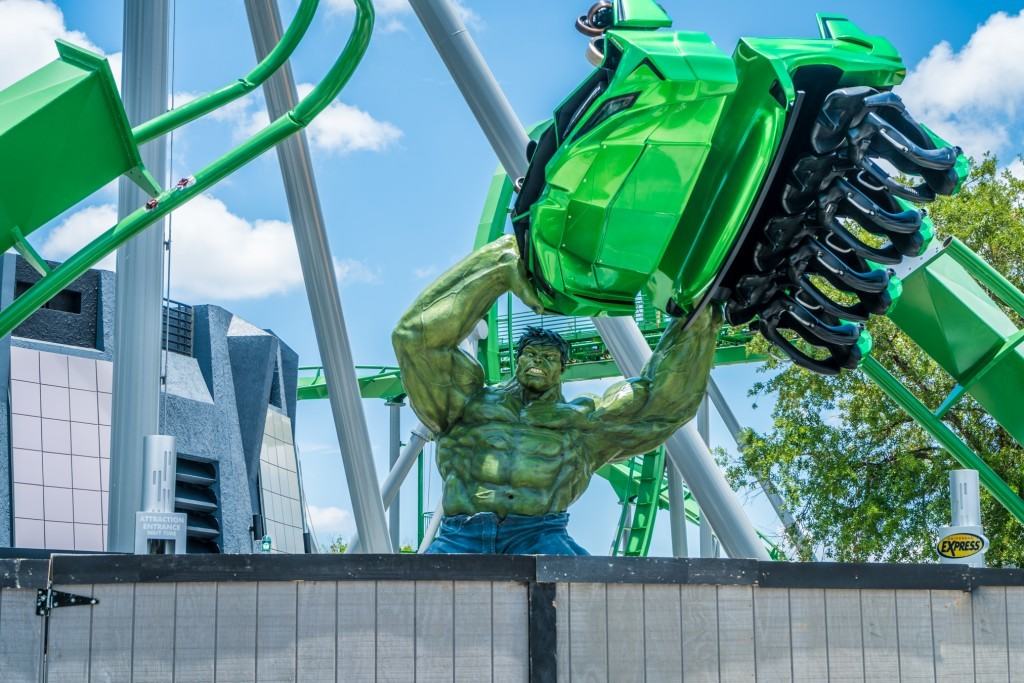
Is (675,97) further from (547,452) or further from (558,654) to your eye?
(558,654)

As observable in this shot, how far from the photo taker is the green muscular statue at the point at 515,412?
6.31 metres

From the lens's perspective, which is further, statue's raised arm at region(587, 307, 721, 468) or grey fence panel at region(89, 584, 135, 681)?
statue's raised arm at region(587, 307, 721, 468)

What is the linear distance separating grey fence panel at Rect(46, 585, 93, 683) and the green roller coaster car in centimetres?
261

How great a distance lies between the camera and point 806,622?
485 centimetres

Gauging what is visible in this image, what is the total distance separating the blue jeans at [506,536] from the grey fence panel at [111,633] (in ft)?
6.66

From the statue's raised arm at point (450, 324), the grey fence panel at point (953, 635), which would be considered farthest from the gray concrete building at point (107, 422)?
the grey fence panel at point (953, 635)

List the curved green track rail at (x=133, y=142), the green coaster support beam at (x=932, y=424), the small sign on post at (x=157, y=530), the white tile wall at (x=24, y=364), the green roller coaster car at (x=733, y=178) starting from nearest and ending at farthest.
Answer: the small sign on post at (x=157, y=530)
the green roller coaster car at (x=733, y=178)
the curved green track rail at (x=133, y=142)
the green coaster support beam at (x=932, y=424)
the white tile wall at (x=24, y=364)

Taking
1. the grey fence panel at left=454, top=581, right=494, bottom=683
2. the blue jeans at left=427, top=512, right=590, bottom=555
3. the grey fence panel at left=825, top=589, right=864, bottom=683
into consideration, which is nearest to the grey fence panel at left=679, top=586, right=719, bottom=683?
the grey fence panel at left=825, top=589, right=864, bottom=683

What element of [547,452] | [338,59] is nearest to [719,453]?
[338,59]

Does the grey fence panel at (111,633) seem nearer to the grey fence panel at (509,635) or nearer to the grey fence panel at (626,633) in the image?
the grey fence panel at (509,635)

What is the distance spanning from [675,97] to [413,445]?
1306 centimetres

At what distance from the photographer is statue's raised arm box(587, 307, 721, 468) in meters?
6.54

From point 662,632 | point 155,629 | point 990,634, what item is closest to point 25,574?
point 155,629

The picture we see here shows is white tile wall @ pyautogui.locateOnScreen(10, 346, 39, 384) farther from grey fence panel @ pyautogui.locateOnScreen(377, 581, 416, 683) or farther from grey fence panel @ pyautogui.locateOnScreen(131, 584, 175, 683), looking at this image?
grey fence panel @ pyautogui.locateOnScreen(377, 581, 416, 683)
